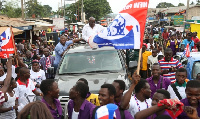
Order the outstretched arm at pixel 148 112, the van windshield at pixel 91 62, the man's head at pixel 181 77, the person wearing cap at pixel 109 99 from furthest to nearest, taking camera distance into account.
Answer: the van windshield at pixel 91 62 < the man's head at pixel 181 77 < the person wearing cap at pixel 109 99 < the outstretched arm at pixel 148 112

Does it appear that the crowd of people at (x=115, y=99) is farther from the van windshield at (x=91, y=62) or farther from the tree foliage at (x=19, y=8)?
the tree foliage at (x=19, y=8)

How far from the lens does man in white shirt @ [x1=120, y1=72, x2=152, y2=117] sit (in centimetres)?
388

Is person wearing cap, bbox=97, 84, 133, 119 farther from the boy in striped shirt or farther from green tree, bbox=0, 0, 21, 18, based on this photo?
green tree, bbox=0, 0, 21, 18

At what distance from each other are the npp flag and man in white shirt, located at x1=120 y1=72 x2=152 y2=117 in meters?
0.83

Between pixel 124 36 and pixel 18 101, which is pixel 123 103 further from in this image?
pixel 18 101

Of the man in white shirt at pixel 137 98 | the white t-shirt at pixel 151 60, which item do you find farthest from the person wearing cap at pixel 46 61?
the man in white shirt at pixel 137 98

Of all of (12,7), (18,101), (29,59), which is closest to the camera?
(18,101)

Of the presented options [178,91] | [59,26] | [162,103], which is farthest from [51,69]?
[59,26]

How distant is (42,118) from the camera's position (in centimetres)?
296

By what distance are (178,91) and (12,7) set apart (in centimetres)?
5727

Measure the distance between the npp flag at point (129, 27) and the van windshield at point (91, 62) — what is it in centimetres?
186

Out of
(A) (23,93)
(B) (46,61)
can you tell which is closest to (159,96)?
(A) (23,93)

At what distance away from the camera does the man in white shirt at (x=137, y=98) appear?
3881 mm

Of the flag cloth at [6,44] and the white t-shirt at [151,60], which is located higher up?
the flag cloth at [6,44]
